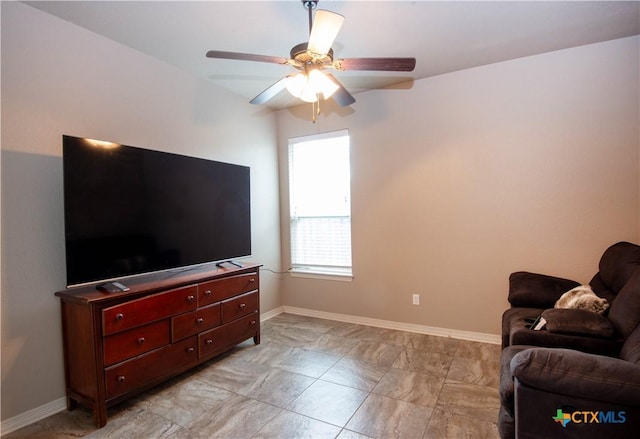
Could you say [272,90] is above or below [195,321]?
above

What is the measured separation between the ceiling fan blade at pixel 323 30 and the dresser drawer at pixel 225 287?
1997 millimetres

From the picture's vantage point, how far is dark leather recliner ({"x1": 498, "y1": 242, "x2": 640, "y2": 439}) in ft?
4.46

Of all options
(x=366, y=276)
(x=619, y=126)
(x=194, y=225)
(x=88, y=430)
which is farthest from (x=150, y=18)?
(x=619, y=126)

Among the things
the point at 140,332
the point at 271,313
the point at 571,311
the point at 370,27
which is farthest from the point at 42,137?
the point at 571,311

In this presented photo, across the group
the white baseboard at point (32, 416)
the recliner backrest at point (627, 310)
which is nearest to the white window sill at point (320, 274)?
the recliner backrest at point (627, 310)

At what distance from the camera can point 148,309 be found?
228cm

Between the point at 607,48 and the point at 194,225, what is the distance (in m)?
3.83

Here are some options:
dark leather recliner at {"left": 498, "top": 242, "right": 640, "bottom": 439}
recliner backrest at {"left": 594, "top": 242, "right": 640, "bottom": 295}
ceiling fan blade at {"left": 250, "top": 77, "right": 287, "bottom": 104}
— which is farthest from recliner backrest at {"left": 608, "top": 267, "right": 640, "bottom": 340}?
ceiling fan blade at {"left": 250, "top": 77, "right": 287, "bottom": 104}

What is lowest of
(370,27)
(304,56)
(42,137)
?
(42,137)

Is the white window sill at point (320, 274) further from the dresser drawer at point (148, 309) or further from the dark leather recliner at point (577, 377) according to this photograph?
the dark leather recliner at point (577, 377)

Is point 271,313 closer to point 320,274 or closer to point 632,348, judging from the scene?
point 320,274

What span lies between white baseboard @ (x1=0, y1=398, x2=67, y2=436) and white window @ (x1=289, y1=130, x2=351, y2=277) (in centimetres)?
260

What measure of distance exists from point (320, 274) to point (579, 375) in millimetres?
2903

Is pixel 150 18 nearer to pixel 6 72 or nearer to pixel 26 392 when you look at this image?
pixel 6 72
